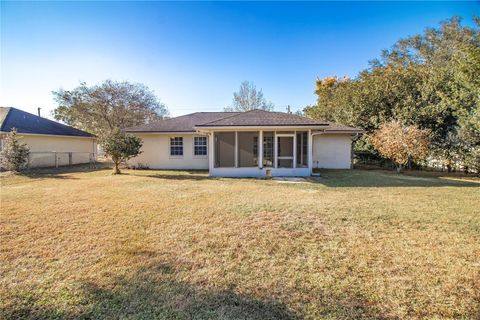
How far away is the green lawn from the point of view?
102 inches

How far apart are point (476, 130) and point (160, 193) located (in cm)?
1615

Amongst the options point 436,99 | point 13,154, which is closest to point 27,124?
point 13,154

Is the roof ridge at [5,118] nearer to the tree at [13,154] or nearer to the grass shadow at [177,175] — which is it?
the tree at [13,154]

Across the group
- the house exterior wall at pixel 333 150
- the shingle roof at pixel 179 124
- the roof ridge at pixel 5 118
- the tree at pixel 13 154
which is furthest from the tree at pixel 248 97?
the tree at pixel 13 154

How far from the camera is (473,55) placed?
11586mm

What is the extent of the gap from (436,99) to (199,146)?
15861mm

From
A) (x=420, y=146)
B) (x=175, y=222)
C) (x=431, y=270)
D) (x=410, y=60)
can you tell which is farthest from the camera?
(x=410, y=60)

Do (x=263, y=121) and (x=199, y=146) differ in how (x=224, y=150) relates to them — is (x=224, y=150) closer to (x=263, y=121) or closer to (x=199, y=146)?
Answer: (x=199, y=146)

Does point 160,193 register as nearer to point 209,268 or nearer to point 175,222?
point 175,222

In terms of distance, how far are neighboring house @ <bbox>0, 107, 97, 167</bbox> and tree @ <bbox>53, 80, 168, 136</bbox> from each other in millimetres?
6442

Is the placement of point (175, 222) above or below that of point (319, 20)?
below

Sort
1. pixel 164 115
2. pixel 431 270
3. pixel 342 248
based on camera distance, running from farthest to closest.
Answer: pixel 164 115
pixel 342 248
pixel 431 270

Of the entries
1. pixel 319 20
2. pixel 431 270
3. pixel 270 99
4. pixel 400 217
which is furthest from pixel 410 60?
pixel 431 270

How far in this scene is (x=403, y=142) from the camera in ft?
44.3
